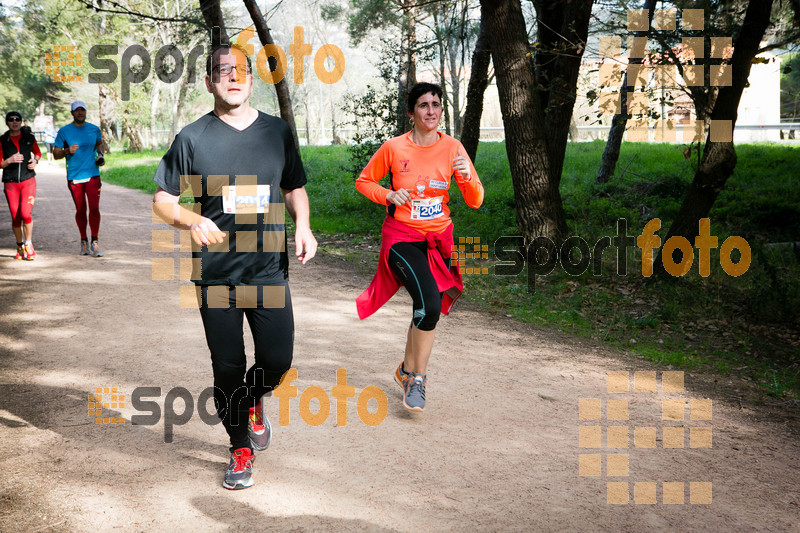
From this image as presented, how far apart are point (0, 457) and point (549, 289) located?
22.3 feet

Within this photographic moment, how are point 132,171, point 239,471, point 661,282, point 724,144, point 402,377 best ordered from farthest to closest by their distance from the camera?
point 132,171 < point 661,282 < point 724,144 < point 402,377 < point 239,471

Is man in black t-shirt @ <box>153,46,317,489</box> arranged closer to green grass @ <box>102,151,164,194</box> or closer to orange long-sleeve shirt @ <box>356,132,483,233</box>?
orange long-sleeve shirt @ <box>356,132,483,233</box>

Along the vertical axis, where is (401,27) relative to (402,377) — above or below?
above

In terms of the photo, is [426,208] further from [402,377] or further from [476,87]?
[476,87]

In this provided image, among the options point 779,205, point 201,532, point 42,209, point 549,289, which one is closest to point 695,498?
point 201,532

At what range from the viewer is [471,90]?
13.9 m

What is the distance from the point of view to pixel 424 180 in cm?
505

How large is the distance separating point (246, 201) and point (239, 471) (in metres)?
1.52

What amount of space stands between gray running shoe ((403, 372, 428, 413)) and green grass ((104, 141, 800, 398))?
9.37 feet

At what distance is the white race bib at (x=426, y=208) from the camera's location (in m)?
5.08

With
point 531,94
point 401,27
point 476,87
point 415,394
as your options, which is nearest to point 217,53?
point 415,394

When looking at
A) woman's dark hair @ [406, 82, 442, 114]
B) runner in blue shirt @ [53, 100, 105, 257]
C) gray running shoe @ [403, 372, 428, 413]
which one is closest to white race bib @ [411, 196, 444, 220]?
woman's dark hair @ [406, 82, 442, 114]

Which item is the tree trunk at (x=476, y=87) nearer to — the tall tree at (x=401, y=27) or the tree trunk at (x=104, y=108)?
the tall tree at (x=401, y=27)

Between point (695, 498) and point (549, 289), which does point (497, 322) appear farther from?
point (695, 498)
